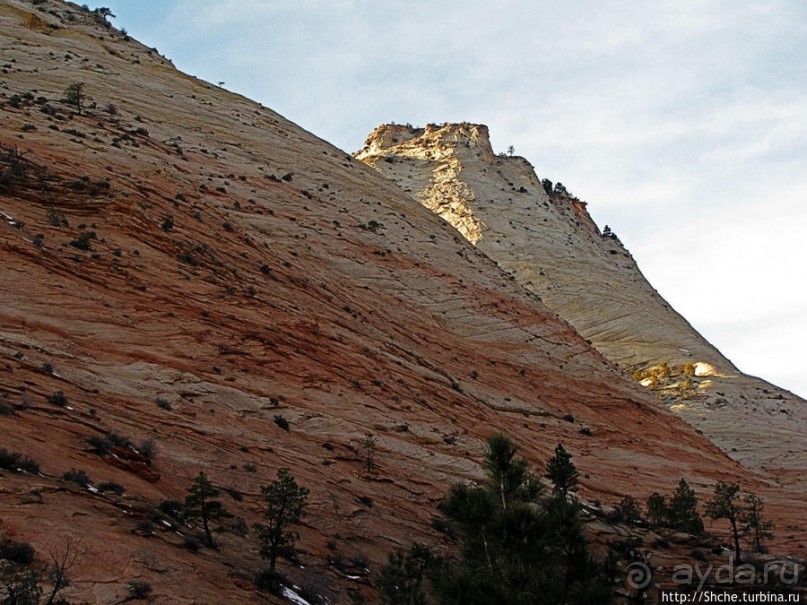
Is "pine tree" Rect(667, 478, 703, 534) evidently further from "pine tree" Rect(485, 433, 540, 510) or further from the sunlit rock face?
the sunlit rock face

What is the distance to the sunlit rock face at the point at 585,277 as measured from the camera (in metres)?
46.8

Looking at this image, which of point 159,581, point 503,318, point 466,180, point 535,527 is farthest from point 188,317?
point 466,180

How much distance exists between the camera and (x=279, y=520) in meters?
14.2

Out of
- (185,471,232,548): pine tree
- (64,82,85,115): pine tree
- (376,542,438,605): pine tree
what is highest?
(64,82,85,115): pine tree

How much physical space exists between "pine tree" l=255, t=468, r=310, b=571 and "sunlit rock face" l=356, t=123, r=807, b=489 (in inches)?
1214

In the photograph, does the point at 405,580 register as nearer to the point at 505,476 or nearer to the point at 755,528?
the point at 505,476

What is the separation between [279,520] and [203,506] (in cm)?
126

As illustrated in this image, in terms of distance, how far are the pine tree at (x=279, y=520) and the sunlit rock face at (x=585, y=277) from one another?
30.8 meters

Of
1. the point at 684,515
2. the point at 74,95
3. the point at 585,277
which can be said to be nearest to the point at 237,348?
the point at 684,515

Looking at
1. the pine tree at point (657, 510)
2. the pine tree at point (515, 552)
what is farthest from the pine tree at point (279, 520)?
the pine tree at point (657, 510)

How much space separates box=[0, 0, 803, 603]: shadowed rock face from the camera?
14.9 meters

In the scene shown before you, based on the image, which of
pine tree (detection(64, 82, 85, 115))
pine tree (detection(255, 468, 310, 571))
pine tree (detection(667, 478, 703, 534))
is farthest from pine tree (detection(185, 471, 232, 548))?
pine tree (detection(64, 82, 85, 115))

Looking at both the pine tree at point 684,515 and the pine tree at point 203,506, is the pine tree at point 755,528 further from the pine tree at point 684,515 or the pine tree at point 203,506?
the pine tree at point 203,506

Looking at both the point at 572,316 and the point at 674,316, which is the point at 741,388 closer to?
the point at 572,316
